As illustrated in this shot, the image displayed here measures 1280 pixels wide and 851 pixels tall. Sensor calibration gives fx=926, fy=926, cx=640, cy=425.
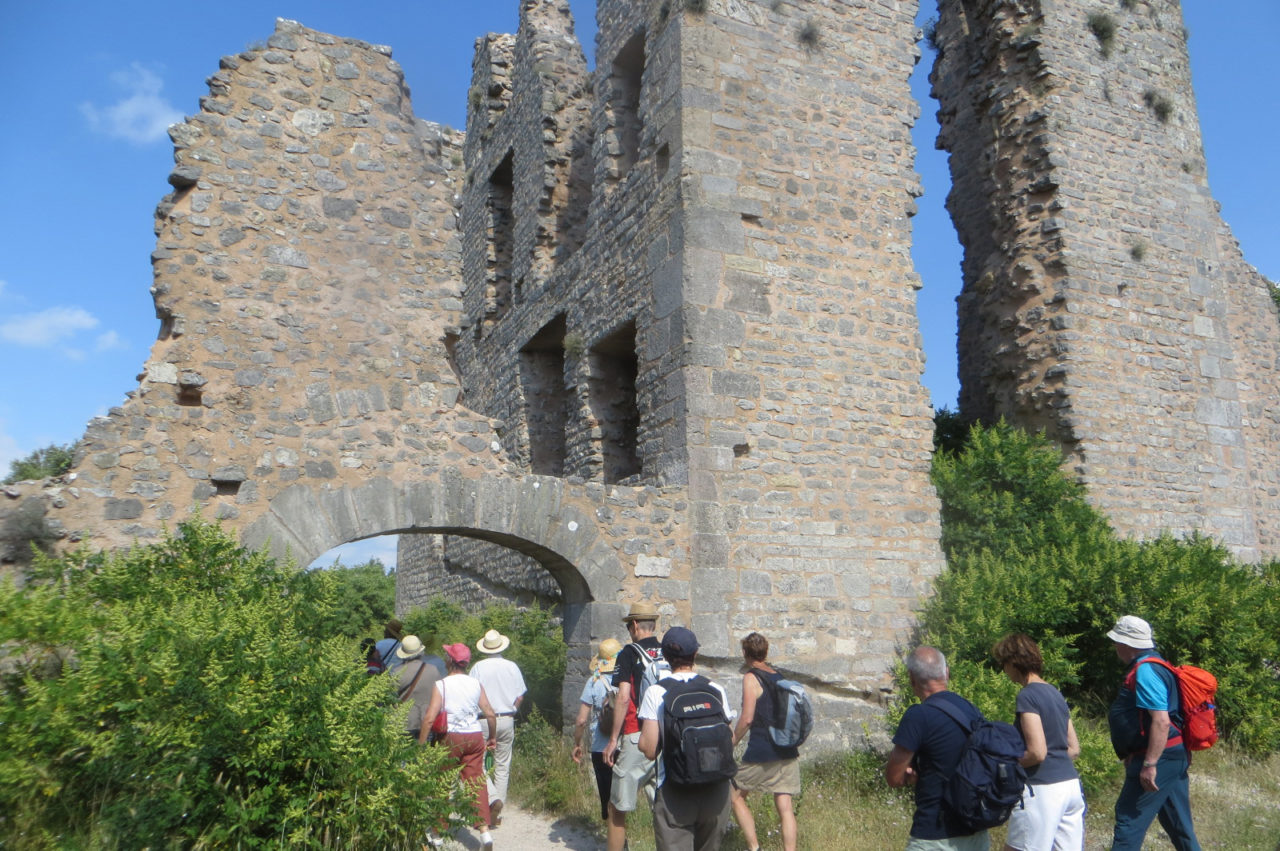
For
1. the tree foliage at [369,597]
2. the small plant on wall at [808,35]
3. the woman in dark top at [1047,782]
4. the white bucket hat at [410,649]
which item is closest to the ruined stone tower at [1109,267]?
the small plant on wall at [808,35]

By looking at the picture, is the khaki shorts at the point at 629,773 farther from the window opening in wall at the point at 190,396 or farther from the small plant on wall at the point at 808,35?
the small plant on wall at the point at 808,35

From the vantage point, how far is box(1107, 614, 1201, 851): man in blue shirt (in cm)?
429

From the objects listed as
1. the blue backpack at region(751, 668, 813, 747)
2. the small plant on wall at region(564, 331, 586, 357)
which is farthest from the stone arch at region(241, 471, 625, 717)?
the small plant on wall at region(564, 331, 586, 357)

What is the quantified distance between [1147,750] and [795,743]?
1684 mm

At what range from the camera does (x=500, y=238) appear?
46.0ft

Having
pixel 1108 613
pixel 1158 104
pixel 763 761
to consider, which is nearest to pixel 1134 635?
pixel 763 761

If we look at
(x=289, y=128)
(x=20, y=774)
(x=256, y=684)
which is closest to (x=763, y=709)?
(x=256, y=684)

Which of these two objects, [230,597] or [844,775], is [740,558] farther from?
[230,597]

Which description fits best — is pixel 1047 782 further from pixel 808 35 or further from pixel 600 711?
pixel 808 35

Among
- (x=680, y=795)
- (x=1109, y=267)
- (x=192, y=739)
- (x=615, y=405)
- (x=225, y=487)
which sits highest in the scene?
(x=1109, y=267)

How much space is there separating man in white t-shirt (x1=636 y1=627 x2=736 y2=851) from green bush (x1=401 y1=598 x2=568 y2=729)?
402cm

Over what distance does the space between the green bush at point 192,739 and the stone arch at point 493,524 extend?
6.86ft

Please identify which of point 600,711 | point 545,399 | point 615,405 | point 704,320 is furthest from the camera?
point 545,399

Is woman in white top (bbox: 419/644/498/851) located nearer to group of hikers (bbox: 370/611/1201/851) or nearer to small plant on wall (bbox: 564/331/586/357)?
group of hikers (bbox: 370/611/1201/851)
